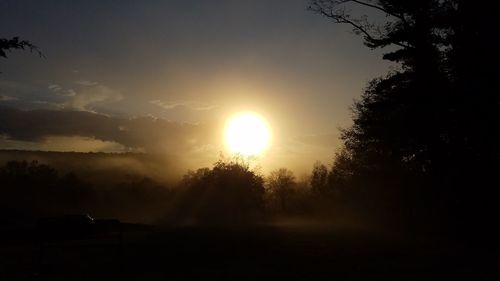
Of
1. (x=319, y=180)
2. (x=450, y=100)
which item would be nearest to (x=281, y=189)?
(x=319, y=180)

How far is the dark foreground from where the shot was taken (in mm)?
17469

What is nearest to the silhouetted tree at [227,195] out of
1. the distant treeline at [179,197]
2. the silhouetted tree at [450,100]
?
the distant treeline at [179,197]

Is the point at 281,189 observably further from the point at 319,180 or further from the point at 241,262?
the point at 241,262

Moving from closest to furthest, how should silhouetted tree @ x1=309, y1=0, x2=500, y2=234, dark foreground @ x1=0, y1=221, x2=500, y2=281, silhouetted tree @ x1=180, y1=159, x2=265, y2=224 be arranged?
dark foreground @ x1=0, y1=221, x2=500, y2=281, silhouetted tree @ x1=309, y1=0, x2=500, y2=234, silhouetted tree @ x1=180, y1=159, x2=265, y2=224

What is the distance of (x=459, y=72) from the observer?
3067 cm

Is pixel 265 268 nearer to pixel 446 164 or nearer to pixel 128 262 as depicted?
pixel 128 262

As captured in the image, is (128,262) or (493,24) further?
(493,24)

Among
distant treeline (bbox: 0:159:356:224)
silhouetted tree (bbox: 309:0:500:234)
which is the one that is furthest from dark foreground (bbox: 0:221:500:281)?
distant treeline (bbox: 0:159:356:224)

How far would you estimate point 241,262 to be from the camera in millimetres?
21234

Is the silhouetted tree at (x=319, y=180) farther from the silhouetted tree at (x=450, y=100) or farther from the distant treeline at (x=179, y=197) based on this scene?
the silhouetted tree at (x=450, y=100)

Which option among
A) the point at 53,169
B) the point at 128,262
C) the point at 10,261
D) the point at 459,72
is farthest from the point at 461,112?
the point at 53,169

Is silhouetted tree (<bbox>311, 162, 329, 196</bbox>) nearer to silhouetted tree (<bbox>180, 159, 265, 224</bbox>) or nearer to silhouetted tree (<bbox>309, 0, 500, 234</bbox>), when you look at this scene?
silhouetted tree (<bbox>180, 159, 265, 224</bbox>)

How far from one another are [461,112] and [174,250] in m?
18.0

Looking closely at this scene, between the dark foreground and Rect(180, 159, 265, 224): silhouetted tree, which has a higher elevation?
Rect(180, 159, 265, 224): silhouetted tree
